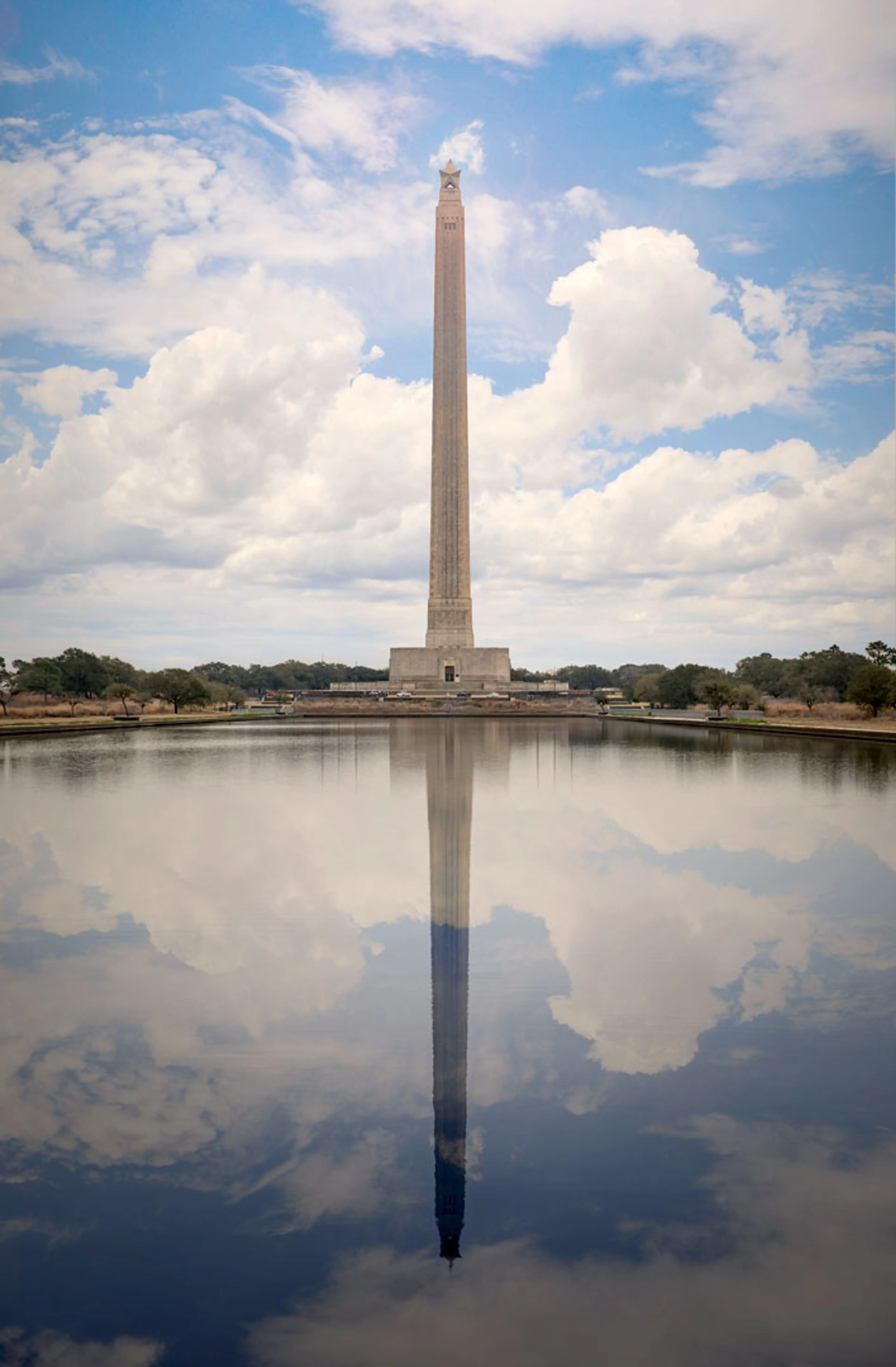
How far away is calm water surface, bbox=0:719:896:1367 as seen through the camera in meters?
2.97

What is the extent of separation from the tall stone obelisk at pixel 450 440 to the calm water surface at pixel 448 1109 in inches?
1845

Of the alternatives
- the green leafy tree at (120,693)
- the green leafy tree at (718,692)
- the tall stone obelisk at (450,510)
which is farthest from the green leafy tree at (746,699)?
the green leafy tree at (120,693)

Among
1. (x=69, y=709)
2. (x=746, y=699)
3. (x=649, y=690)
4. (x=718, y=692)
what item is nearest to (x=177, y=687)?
(x=69, y=709)

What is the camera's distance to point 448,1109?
4.26 meters

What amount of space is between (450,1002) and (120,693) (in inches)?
1699

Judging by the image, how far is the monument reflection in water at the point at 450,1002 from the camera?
142 inches

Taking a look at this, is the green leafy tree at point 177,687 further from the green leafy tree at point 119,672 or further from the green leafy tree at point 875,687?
the green leafy tree at point 875,687

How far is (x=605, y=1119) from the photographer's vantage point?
4137mm

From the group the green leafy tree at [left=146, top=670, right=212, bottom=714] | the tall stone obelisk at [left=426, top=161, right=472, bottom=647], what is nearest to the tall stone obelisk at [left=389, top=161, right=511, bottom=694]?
the tall stone obelisk at [left=426, top=161, right=472, bottom=647]

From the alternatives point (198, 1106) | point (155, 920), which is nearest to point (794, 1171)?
point (198, 1106)

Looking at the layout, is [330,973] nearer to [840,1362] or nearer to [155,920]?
[155,920]

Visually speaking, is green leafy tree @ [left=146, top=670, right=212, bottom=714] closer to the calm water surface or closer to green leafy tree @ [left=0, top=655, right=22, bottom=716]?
green leafy tree @ [left=0, top=655, right=22, bottom=716]

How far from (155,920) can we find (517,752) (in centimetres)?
1760

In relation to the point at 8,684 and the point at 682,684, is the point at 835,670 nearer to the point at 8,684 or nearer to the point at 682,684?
the point at 682,684
